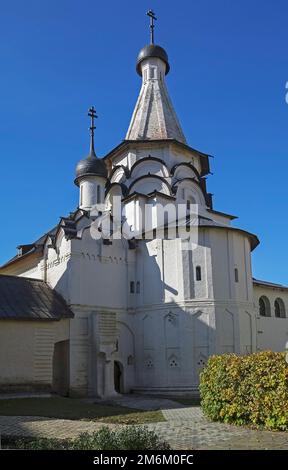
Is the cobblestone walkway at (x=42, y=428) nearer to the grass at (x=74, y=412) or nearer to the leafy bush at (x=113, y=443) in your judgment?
the grass at (x=74, y=412)

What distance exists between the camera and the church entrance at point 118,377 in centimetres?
2368

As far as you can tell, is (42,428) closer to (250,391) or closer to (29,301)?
(250,391)

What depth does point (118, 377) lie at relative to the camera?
2406 cm

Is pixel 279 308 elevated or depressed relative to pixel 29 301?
depressed

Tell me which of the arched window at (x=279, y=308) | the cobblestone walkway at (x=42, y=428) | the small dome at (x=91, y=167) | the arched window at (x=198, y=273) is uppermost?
the small dome at (x=91, y=167)

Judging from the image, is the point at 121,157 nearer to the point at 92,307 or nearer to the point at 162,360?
the point at 92,307

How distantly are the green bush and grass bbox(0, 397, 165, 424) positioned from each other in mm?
1991

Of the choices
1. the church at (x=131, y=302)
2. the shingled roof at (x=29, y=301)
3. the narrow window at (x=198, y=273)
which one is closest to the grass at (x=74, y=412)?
the church at (x=131, y=302)

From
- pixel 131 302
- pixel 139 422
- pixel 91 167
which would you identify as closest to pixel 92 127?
pixel 91 167

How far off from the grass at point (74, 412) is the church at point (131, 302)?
2495 mm

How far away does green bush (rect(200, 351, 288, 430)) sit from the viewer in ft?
34.6

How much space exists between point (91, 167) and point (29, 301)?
10.6m

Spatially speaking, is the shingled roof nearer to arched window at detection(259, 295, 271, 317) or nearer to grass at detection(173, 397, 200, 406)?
grass at detection(173, 397, 200, 406)

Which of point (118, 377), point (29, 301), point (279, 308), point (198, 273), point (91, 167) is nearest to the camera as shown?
point (29, 301)
